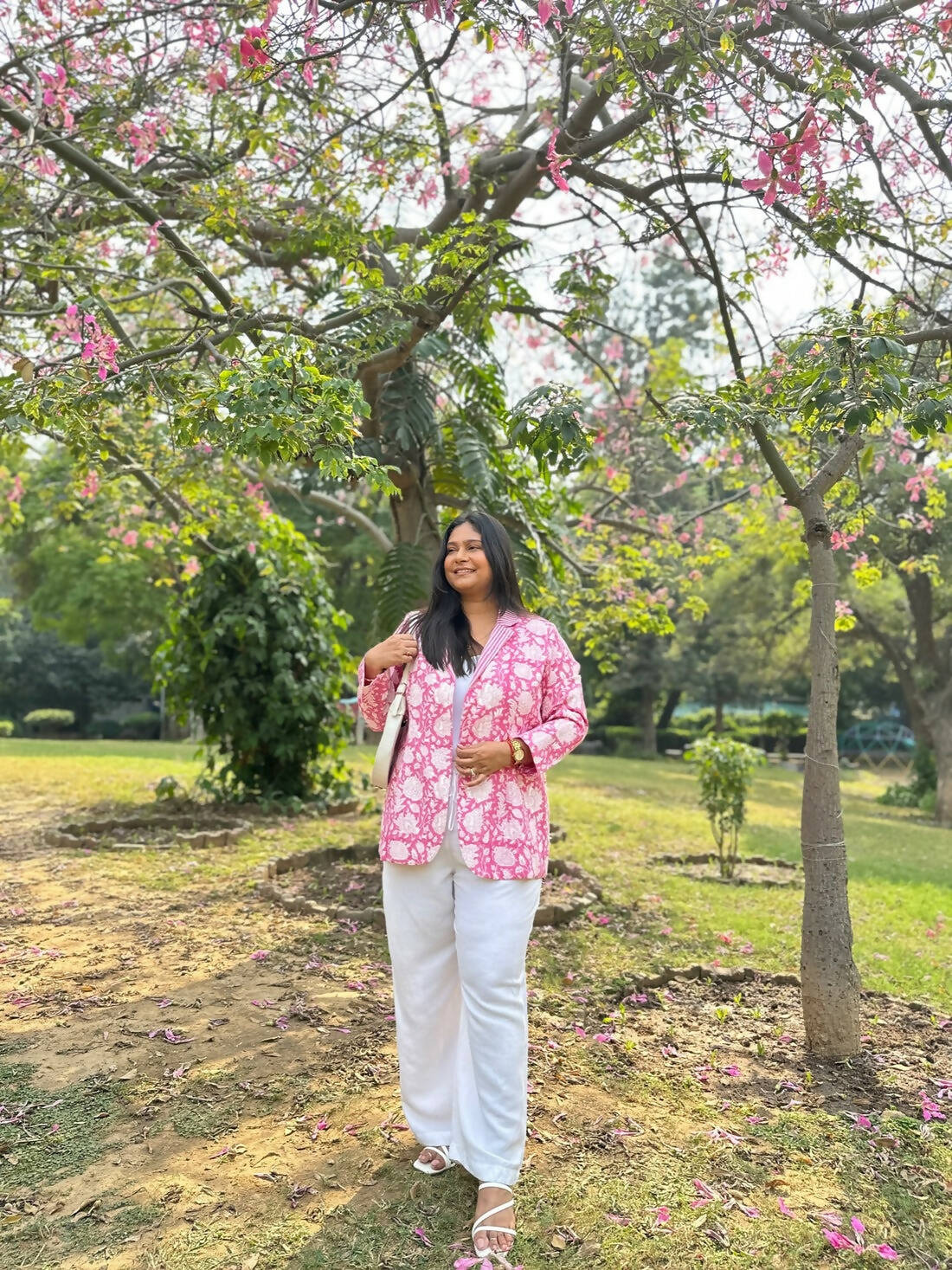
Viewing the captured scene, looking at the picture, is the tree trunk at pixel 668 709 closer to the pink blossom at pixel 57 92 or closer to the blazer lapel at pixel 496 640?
the pink blossom at pixel 57 92

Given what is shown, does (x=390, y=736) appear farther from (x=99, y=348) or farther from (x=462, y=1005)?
(x=99, y=348)

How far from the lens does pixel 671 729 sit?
101 feet

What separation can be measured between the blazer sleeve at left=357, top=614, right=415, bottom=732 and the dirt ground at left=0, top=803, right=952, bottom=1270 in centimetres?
137

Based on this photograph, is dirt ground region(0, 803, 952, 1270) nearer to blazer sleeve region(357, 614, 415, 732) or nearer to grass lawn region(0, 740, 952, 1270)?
grass lawn region(0, 740, 952, 1270)

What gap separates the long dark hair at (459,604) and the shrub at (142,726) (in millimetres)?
27151

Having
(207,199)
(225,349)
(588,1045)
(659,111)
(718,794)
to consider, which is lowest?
(588,1045)

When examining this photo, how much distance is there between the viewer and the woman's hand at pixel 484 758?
8.71 ft

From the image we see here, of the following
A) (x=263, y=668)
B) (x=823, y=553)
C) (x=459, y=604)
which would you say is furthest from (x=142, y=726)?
(x=459, y=604)

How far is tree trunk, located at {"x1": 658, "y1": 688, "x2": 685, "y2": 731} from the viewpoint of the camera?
3089 cm

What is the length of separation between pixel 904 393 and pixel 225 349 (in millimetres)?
2750

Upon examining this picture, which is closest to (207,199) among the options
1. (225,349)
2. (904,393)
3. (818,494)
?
(225,349)

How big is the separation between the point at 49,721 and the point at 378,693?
90.5ft

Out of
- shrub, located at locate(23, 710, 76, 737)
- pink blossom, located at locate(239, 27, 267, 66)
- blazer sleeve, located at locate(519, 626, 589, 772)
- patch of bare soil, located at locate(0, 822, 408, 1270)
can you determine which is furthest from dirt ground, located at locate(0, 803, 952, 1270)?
shrub, located at locate(23, 710, 76, 737)

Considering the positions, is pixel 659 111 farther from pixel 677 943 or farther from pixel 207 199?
pixel 677 943
